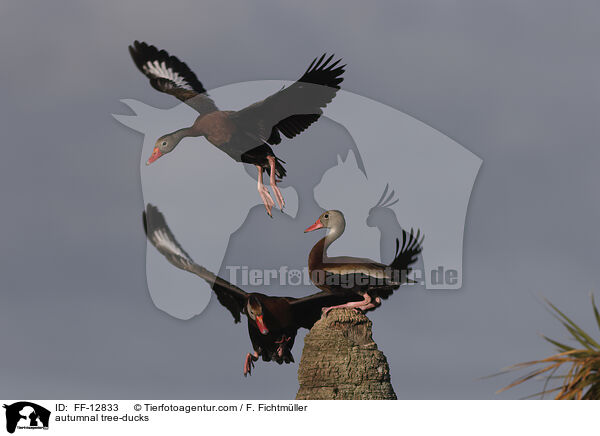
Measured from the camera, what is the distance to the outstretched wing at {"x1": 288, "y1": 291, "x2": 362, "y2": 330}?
24.8 meters

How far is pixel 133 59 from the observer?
25.1 m

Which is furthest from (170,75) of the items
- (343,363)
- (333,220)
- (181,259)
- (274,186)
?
(343,363)

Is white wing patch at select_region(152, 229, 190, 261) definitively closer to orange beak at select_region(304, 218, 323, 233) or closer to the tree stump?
orange beak at select_region(304, 218, 323, 233)

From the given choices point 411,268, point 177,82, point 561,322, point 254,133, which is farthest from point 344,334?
point 561,322

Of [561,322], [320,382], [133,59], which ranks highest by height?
[133,59]

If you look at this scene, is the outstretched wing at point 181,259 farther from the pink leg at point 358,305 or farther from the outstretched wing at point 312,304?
the pink leg at point 358,305

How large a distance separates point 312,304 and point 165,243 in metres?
4.50

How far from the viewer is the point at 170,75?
82.0 feet

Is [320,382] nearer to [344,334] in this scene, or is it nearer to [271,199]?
[344,334]

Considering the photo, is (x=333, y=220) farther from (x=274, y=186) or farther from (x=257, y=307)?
(x=257, y=307)

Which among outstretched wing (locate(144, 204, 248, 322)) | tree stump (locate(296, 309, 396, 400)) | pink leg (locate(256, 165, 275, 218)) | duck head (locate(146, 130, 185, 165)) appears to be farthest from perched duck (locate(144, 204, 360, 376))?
pink leg (locate(256, 165, 275, 218))

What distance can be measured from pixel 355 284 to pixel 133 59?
8524 mm
